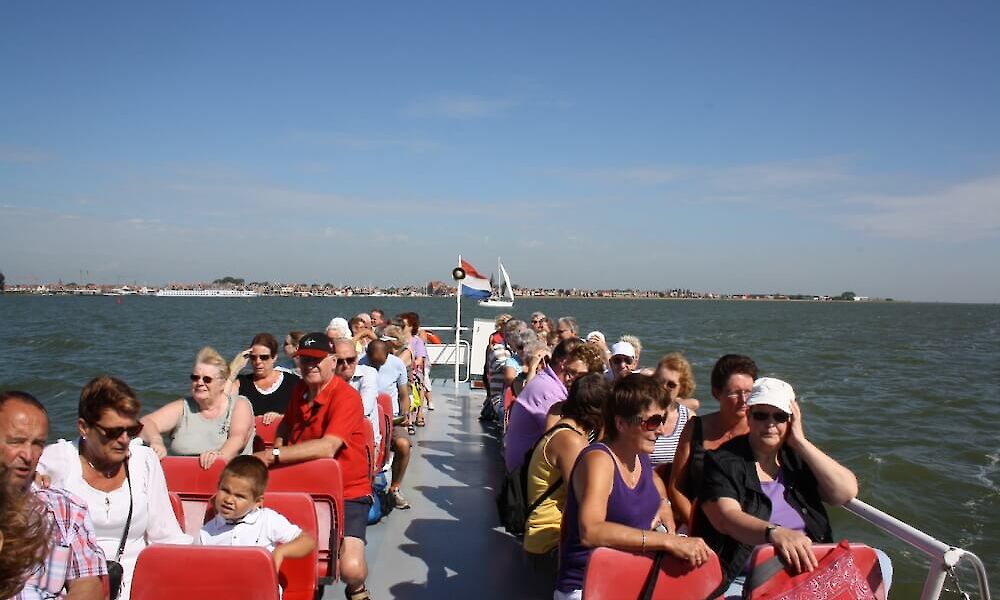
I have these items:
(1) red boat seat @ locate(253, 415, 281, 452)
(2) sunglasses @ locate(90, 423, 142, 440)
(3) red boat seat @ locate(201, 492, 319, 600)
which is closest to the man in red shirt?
(1) red boat seat @ locate(253, 415, 281, 452)

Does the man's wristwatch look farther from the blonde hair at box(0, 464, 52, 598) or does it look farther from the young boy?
the blonde hair at box(0, 464, 52, 598)

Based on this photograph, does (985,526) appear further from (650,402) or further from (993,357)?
(993,357)

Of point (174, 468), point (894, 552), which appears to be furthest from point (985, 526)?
point (174, 468)

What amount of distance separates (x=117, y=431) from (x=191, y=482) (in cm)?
93

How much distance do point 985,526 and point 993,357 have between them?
32.5 metres

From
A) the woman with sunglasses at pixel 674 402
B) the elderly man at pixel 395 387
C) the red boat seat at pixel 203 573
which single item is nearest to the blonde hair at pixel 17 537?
the red boat seat at pixel 203 573

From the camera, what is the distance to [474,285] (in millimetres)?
13758

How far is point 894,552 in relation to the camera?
26.1ft

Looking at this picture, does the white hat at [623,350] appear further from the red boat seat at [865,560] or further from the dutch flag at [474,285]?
the dutch flag at [474,285]

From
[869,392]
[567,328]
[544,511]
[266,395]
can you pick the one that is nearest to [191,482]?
[266,395]

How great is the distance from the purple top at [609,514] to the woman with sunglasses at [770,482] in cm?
25

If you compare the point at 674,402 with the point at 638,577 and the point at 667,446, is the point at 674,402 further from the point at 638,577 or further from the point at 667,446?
the point at 638,577

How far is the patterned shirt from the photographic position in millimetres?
1977

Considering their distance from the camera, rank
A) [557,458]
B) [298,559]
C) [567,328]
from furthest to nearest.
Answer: [567,328] < [557,458] < [298,559]
